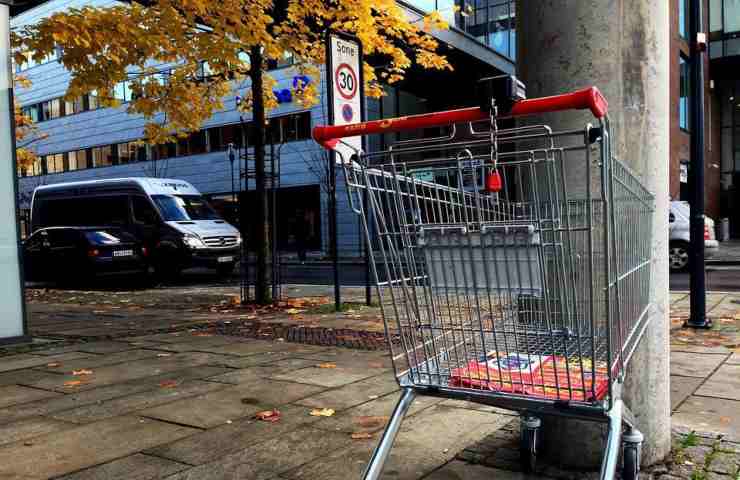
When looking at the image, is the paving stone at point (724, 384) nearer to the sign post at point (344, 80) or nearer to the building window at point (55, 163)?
the sign post at point (344, 80)

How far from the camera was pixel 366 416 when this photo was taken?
4133mm

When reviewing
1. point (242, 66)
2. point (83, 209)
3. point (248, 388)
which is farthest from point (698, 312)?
point (83, 209)

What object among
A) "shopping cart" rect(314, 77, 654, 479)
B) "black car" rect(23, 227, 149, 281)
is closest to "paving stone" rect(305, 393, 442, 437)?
"shopping cart" rect(314, 77, 654, 479)

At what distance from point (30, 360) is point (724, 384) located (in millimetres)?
6049

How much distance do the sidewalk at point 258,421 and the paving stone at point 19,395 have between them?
0.7 inches

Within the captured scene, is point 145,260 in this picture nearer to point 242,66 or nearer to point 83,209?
point 83,209

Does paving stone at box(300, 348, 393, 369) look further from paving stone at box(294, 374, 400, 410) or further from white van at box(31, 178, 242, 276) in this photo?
white van at box(31, 178, 242, 276)

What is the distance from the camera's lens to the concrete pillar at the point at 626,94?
3041 millimetres

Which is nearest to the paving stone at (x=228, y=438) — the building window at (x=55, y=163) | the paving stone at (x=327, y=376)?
the paving stone at (x=327, y=376)

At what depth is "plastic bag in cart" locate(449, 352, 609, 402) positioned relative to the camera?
2181mm

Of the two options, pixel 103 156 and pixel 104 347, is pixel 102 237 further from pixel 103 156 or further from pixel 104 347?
pixel 103 156

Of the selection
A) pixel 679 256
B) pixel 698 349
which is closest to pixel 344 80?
pixel 698 349

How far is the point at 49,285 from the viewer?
1709 centimetres

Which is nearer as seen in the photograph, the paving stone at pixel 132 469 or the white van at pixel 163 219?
the paving stone at pixel 132 469
